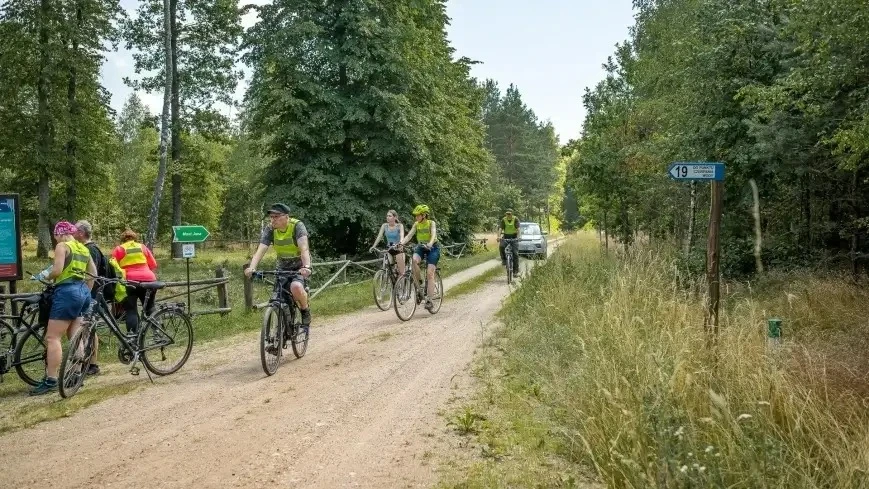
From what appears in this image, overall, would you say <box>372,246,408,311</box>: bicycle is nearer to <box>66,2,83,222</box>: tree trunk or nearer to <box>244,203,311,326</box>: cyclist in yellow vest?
<box>244,203,311,326</box>: cyclist in yellow vest

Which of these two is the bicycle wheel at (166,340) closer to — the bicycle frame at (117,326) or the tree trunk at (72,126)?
the bicycle frame at (117,326)

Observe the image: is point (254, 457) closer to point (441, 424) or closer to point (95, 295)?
point (441, 424)

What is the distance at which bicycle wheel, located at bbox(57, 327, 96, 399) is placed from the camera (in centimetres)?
652

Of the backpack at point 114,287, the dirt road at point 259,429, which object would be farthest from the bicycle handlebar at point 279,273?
the backpack at point 114,287

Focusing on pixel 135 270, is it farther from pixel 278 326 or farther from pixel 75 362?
pixel 278 326

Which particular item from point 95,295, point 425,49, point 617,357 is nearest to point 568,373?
point 617,357

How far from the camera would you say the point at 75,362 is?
668 cm

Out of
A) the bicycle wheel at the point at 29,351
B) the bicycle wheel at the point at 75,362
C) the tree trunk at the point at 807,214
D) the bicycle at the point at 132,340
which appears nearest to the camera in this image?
the bicycle wheel at the point at 75,362

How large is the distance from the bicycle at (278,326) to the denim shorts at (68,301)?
6.30ft

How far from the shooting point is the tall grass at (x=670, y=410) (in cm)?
354

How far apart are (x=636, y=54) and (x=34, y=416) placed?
31377 millimetres

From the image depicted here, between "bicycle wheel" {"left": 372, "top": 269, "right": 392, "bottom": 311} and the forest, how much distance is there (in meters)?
8.49

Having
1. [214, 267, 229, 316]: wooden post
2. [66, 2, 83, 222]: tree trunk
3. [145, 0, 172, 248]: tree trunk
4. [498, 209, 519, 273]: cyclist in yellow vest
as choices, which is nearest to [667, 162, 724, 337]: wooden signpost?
[214, 267, 229, 316]: wooden post

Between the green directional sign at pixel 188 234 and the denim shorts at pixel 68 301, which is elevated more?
the green directional sign at pixel 188 234
